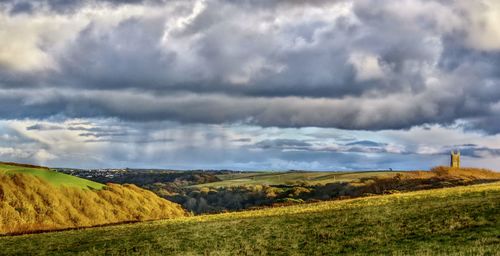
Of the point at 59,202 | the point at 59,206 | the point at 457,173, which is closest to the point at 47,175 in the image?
the point at 59,202

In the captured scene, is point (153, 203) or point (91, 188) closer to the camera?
point (91, 188)

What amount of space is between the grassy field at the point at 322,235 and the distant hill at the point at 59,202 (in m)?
9.91

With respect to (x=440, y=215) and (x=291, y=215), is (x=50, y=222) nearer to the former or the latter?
(x=291, y=215)

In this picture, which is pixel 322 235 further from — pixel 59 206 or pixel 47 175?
pixel 47 175

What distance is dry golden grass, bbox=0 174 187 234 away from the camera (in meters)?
51.2

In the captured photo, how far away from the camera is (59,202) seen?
56344 mm

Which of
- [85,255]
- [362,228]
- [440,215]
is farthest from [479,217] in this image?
[85,255]

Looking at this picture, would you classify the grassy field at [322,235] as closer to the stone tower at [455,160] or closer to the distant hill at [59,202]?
the distant hill at [59,202]

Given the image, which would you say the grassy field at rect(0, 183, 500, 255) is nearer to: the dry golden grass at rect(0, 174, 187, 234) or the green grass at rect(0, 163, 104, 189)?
the dry golden grass at rect(0, 174, 187, 234)

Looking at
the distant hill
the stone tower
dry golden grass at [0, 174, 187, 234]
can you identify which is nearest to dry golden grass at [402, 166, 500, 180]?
→ the stone tower

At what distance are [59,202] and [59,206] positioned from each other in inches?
27.4

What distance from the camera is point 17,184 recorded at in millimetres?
54875

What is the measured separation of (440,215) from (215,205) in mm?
124359

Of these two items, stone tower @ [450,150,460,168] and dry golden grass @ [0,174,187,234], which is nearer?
dry golden grass @ [0,174,187,234]
